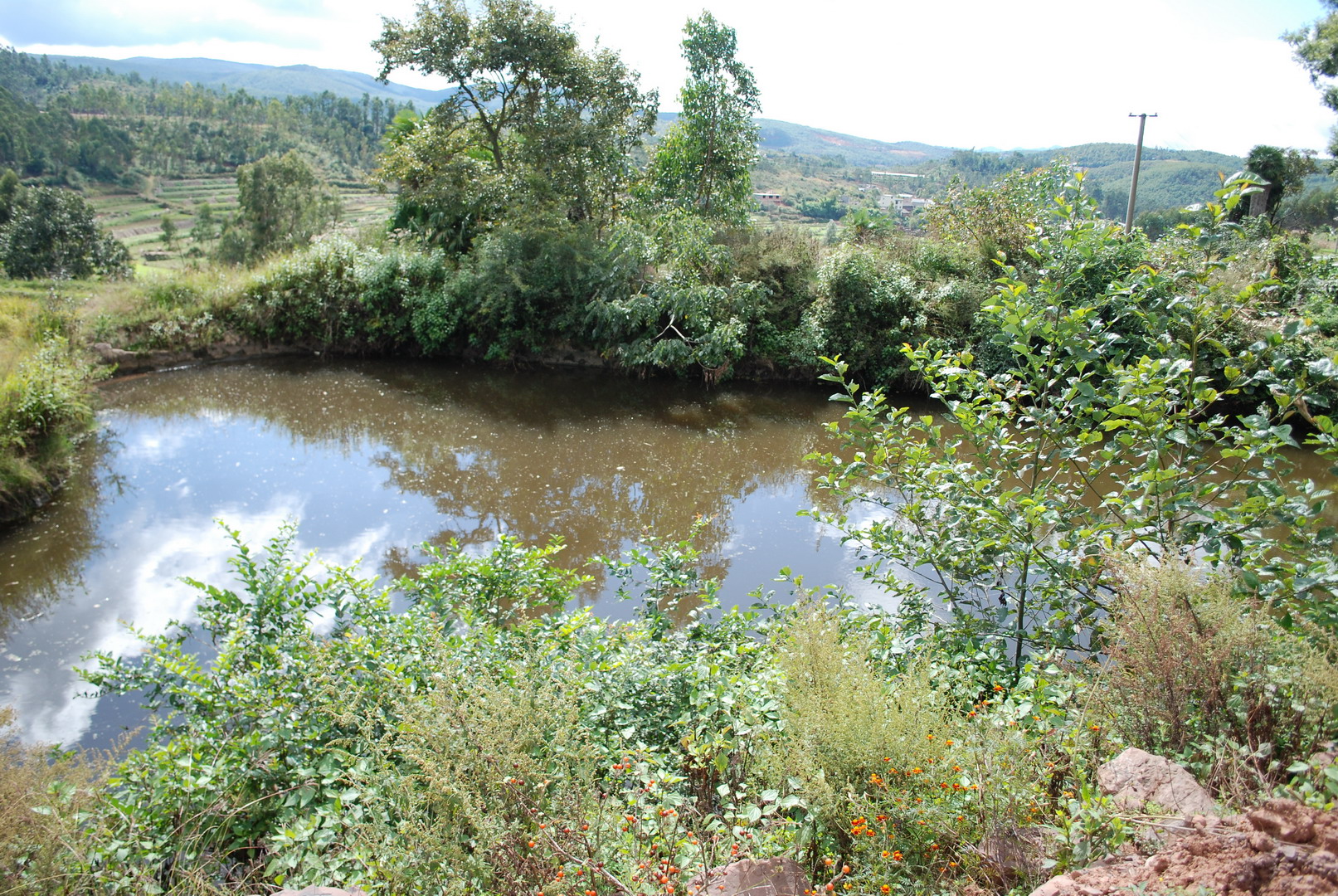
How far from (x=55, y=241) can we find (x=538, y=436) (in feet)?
50.8

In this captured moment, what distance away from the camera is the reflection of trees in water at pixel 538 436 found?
7332mm

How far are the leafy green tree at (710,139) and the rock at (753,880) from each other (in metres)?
12.1

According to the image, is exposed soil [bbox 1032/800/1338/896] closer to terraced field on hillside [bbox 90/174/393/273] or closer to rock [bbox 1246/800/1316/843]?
rock [bbox 1246/800/1316/843]

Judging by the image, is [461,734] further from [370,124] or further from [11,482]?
[370,124]

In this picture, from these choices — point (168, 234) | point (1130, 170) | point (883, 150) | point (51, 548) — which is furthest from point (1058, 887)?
point (883, 150)

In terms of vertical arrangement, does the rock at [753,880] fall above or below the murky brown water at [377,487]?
above

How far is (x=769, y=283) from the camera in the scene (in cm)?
1187

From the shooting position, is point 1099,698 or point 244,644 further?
point 244,644

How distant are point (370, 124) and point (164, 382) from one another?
51771 mm

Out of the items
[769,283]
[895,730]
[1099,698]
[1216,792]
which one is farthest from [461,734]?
[769,283]

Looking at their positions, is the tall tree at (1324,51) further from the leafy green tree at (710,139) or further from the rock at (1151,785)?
the rock at (1151,785)

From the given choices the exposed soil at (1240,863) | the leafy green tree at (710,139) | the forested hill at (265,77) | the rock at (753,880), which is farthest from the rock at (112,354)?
the forested hill at (265,77)

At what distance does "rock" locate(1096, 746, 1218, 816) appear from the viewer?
2023 mm

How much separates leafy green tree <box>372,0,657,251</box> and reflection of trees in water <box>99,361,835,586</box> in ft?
10.00
